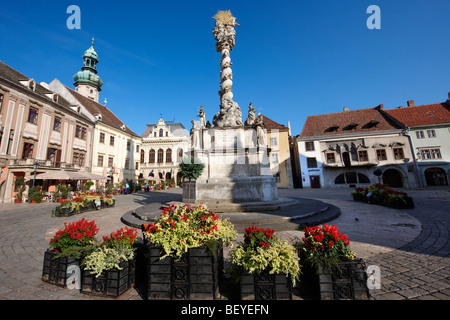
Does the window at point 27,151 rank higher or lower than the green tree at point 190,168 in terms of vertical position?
higher

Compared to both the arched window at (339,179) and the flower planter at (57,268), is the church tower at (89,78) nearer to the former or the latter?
the flower planter at (57,268)

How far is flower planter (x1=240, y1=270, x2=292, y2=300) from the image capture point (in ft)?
7.98

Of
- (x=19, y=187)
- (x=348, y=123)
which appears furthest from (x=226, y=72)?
(x=348, y=123)

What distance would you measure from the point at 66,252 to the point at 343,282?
4186 mm

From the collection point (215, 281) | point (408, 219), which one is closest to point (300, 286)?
point (215, 281)

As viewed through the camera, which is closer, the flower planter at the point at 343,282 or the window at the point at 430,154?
the flower planter at the point at 343,282

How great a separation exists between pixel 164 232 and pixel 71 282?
1.70m

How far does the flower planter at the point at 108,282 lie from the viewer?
106 inches

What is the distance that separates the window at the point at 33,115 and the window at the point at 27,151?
8.76ft

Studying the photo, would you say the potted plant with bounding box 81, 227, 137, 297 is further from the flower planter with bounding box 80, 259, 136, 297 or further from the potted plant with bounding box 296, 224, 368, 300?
the potted plant with bounding box 296, 224, 368, 300

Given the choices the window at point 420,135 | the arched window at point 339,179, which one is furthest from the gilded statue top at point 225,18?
the window at point 420,135

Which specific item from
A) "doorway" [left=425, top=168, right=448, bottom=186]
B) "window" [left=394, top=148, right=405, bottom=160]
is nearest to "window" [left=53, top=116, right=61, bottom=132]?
"window" [left=394, top=148, right=405, bottom=160]
